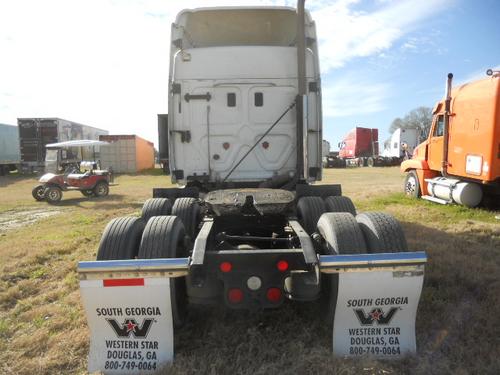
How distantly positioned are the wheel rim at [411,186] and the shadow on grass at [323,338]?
25.3ft

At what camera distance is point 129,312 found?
9.48 feet

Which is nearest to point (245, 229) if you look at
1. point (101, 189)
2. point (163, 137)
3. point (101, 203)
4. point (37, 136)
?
point (163, 137)

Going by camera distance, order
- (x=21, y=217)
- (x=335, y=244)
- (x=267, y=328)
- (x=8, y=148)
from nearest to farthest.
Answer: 1. (x=335, y=244)
2. (x=267, y=328)
3. (x=21, y=217)
4. (x=8, y=148)

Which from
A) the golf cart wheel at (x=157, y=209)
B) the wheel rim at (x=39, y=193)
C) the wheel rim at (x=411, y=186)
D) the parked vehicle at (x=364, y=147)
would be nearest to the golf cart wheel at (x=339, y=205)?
the golf cart wheel at (x=157, y=209)

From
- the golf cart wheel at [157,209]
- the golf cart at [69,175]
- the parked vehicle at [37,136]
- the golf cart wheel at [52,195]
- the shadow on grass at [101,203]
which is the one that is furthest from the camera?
the parked vehicle at [37,136]

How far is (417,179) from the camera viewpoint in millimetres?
11648

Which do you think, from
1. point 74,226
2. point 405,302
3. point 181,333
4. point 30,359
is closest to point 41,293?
point 30,359

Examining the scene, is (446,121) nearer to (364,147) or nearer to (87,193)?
(87,193)

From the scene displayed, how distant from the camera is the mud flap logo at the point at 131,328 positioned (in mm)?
2916

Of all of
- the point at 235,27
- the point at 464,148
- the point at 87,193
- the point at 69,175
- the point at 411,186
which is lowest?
the point at 87,193

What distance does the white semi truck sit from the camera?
9.27 feet

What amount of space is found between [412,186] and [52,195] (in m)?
11.4

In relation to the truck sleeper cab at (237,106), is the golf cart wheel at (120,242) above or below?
below

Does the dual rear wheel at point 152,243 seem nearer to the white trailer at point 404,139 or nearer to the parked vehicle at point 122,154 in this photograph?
the parked vehicle at point 122,154
